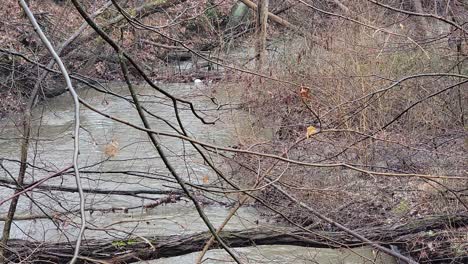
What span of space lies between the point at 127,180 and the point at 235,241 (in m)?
2.68

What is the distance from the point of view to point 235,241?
5.72 metres

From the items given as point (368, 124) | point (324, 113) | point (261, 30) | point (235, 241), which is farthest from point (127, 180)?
point (261, 30)

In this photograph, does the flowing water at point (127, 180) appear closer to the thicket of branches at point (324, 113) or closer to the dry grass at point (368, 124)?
the thicket of branches at point (324, 113)

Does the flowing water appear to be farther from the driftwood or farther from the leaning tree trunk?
the leaning tree trunk

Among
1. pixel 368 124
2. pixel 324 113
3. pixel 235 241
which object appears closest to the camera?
pixel 235 241

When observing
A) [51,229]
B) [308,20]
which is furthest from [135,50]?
[51,229]

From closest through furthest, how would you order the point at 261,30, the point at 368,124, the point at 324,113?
the point at 324,113 → the point at 368,124 → the point at 261,30

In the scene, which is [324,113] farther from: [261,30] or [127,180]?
[261,30]

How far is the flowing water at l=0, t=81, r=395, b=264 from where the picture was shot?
6.11 m

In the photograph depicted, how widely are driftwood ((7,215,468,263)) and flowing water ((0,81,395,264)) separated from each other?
6.6 inches

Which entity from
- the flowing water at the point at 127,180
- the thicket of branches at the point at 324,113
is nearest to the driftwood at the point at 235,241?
the thicket of branches at the point at 324,113

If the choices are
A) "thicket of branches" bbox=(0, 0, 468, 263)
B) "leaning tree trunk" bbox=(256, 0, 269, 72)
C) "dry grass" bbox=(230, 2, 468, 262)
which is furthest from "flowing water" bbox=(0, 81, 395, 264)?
"leaning tree trunk" bbox=(256, 0, 269, 72)

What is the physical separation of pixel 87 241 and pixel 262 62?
663 cm

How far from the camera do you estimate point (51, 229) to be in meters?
6.44
